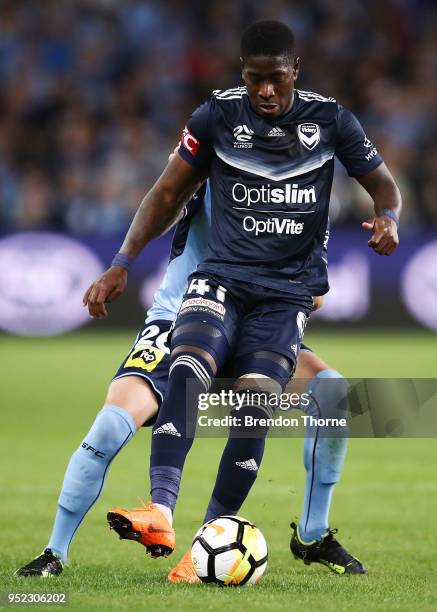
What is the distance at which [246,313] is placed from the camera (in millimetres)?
5500

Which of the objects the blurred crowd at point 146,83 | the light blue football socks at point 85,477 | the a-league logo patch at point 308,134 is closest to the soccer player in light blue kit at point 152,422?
the light blue football socks at point 85,477

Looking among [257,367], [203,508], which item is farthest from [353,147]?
[203,508]

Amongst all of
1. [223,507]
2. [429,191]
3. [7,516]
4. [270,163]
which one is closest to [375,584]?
[223,507]

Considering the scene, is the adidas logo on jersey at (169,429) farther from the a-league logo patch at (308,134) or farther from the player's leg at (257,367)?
the a-league logo patch at (308,134)

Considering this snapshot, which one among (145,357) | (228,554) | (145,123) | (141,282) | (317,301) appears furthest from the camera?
(145,123)

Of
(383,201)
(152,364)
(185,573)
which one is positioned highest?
(383,201)

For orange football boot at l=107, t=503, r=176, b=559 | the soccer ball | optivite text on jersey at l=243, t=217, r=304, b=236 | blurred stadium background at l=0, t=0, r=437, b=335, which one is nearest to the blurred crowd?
blurred stadium background at l=0, t=0, r=437, b=335

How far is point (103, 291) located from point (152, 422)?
25.7 inches

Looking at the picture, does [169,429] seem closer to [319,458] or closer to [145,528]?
[145,528]

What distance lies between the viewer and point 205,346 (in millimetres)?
5211

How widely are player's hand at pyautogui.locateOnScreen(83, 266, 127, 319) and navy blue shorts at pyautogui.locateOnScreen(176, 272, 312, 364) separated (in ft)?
0.97

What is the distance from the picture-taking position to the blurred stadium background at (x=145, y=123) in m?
15.8

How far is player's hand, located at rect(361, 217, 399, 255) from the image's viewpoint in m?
5.30

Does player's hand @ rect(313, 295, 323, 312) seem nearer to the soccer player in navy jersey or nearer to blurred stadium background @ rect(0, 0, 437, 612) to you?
the soccer player in navy jersey
